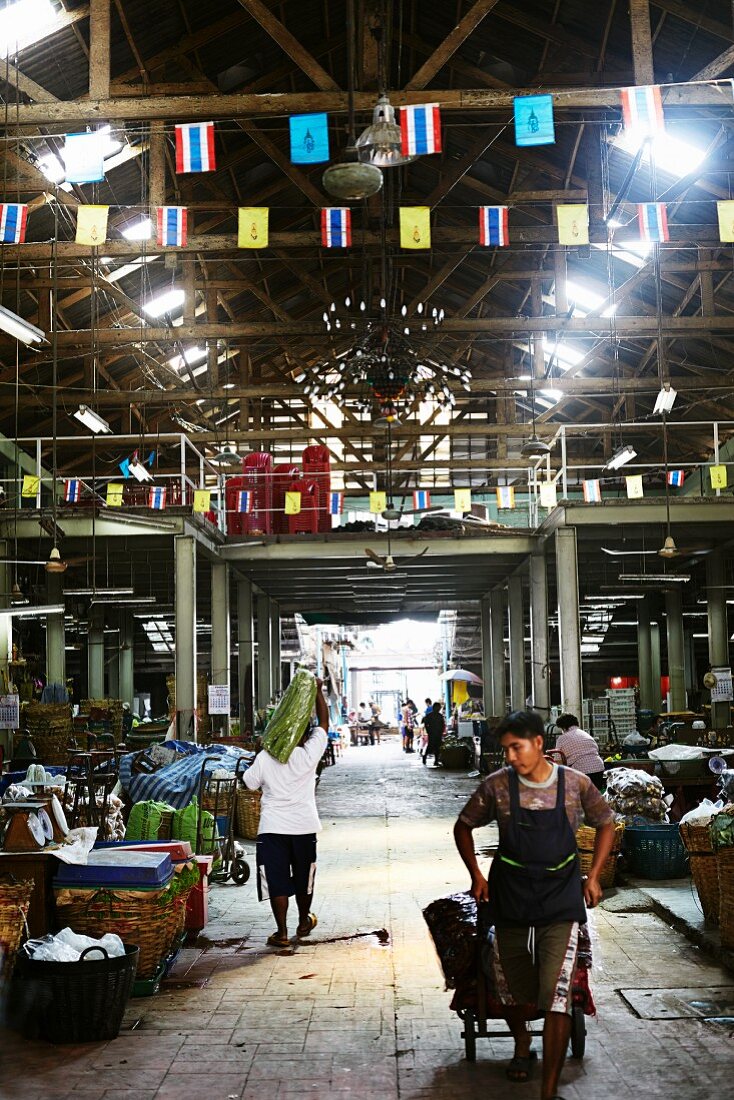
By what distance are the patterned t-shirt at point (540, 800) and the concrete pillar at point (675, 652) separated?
73.6 ft

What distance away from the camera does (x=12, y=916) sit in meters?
5.71

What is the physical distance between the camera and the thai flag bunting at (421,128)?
10.7 metres

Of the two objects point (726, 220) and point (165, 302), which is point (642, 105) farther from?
point (165, 302)

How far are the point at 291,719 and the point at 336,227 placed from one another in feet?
32.2

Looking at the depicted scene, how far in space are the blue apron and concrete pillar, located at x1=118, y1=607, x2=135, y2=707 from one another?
96.4 feet

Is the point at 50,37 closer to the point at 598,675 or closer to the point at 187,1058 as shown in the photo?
the point at 187,1058

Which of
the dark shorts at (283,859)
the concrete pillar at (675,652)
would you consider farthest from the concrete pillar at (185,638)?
the concrete pillar at (675,652)

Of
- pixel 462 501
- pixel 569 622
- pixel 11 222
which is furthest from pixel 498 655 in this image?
pixel 11 222

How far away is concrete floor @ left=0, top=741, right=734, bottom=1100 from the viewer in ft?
15.6

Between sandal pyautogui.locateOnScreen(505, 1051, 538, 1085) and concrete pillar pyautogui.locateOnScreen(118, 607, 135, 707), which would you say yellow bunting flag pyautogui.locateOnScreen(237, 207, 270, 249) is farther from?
concrete pillar pyautogui.locateOnScreen(118, 607, 135, 707)

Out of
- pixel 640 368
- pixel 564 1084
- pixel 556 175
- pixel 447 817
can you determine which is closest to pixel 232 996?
pixel 564 1084

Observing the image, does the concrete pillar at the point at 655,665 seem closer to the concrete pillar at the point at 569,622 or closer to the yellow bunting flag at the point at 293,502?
the concrete pillar at the point at 569,622

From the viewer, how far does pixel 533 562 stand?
22.7 metres

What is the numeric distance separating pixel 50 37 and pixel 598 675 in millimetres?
33715
